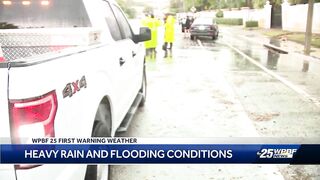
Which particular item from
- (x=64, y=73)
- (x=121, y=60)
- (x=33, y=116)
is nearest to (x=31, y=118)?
(x=33, y=116)

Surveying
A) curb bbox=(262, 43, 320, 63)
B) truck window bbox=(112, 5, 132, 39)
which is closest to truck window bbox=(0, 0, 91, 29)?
truck window bbox=(112, 5, 132, 39)

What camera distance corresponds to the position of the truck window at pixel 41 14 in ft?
15.4

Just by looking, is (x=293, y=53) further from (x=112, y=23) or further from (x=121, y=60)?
(x=121, y=60)

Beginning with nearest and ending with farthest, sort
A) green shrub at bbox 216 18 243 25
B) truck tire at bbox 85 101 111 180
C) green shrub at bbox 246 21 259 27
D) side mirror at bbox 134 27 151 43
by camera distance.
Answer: truck tire at bbox 85 101 111 180, side mirror at bbox 134 27 151 43, green shrub at bbox 246 21 259 27, green shrub at bbox 216 18 243 25

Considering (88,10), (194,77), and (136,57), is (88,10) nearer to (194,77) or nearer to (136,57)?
(136,57)

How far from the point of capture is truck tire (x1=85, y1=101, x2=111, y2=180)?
10.8 feet

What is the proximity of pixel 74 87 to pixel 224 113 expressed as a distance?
16.0ft

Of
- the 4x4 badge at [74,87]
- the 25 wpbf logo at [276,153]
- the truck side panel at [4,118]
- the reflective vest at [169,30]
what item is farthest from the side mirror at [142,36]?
the reflective vest at [169,30]

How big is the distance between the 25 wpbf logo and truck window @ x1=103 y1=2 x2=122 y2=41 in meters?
3.17

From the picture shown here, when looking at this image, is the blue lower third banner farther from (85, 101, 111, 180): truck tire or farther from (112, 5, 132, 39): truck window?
(112, 5, 132, 39): truck window

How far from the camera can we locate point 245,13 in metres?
55.0

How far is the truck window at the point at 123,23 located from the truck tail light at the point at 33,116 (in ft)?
11.2

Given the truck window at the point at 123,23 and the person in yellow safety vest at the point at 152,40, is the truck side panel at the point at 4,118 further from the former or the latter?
the person in yellow safety vest at the point at 152,40

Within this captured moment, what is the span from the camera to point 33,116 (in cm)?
227
